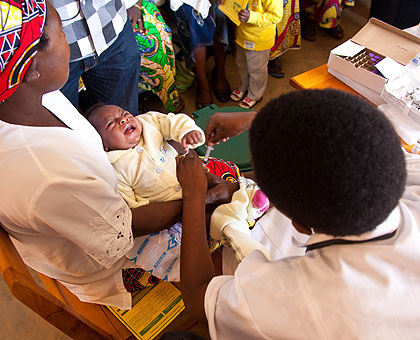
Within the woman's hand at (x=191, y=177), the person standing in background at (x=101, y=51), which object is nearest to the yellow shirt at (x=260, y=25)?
the person standing in background at (x=101, y=51)

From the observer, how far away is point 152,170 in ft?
4.56

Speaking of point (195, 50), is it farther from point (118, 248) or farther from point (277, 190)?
point (277, 190)

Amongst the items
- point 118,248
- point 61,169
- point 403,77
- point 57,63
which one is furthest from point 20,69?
point 403,77

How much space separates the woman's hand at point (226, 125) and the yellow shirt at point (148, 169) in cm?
8

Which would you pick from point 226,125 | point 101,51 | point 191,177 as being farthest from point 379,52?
point 101,51

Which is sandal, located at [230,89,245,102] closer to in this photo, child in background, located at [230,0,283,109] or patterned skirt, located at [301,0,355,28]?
child in background, located at [230,0,283,109]

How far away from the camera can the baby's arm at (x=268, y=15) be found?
232 centimetres

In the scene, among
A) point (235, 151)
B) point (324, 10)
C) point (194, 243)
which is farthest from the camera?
point (324, 10)

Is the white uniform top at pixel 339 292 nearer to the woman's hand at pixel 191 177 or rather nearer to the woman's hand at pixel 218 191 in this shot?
the woman's hand at pixel 191 177

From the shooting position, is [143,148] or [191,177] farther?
[143,148]

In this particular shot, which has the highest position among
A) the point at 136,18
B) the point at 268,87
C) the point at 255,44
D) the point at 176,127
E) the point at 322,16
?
the point at 136,18

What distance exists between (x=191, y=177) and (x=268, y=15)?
1635mm

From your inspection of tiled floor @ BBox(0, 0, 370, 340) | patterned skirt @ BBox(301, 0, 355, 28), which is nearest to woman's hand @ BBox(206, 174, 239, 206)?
tiled floor @ BBox(0, 0, 370, 340)

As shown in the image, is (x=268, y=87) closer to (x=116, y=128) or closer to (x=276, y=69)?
(x=276, y=69)
